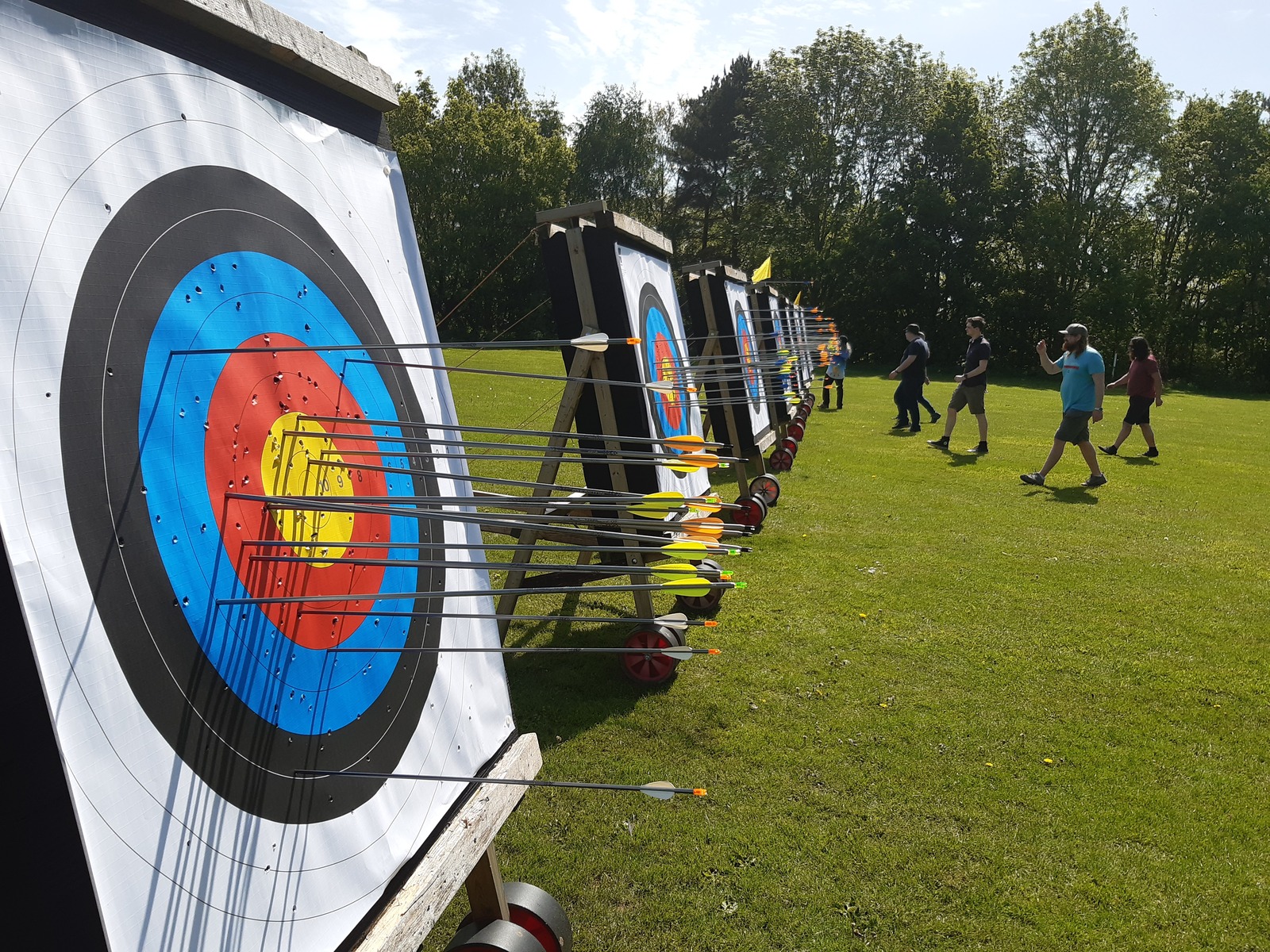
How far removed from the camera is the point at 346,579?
5.93ft

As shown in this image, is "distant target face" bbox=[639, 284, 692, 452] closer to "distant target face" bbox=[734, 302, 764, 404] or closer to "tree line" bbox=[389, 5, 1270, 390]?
"distant target face" bbox=[734, 302, 764, 404]

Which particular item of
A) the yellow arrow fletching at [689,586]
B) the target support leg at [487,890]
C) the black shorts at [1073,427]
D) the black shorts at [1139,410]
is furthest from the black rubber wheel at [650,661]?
the black shorts at [1139,410]

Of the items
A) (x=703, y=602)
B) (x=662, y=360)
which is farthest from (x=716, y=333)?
(x=703, y=602)

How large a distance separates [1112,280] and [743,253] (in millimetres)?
17575

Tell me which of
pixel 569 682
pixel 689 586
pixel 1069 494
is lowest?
pixel 1069 494

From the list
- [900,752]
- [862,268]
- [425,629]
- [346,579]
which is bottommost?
[900,752]

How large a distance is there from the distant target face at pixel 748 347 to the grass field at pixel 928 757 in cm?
154

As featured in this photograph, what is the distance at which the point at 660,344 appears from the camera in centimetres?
569

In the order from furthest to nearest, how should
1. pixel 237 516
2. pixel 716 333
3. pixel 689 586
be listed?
pixel 716 333
pixel 237 516
pixel 689 586

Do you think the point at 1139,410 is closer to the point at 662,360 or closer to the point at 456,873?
the point at 662,360

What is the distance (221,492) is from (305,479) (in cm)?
25

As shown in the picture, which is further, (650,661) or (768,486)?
(768,486)

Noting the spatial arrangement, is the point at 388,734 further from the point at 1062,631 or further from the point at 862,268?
the point at 862,268

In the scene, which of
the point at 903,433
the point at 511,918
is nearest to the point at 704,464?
the point at 511,918
